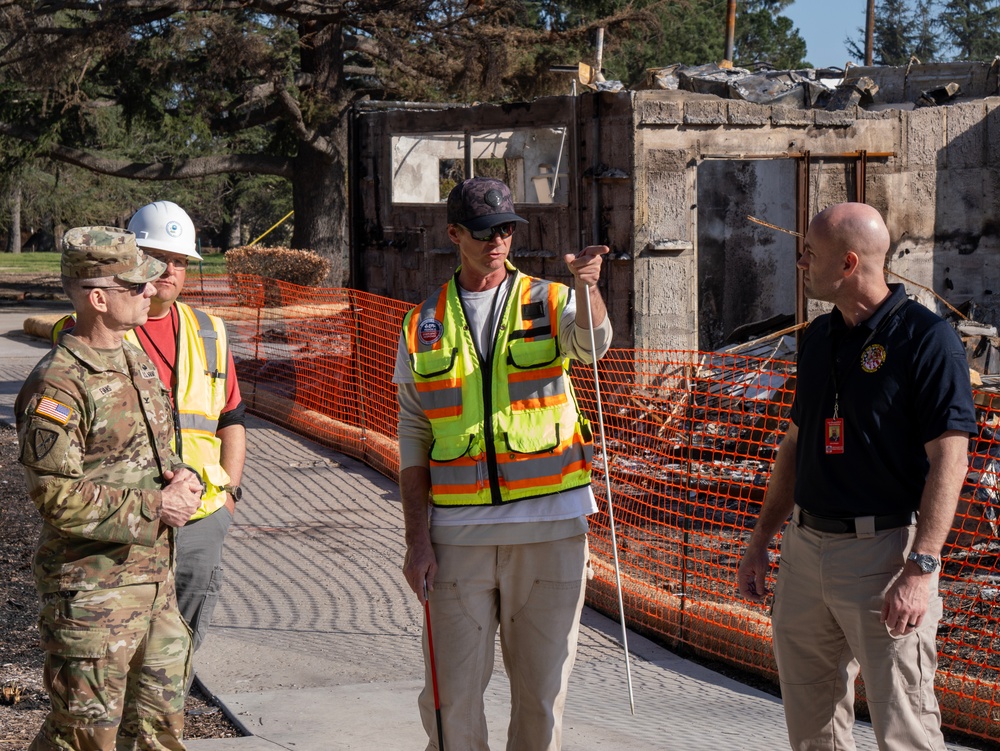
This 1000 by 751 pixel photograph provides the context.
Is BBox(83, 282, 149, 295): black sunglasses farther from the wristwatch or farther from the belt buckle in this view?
the wristwatch

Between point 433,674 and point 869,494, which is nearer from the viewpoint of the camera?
point 869,494

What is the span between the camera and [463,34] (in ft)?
74.3

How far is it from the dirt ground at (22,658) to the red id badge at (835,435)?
103 inches

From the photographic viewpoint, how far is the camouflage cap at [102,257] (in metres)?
3.41

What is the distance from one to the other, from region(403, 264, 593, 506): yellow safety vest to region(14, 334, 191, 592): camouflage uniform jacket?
81cm

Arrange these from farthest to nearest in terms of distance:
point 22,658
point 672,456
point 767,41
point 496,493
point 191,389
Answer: point 767,41, point 672,456, point 22,658, point 191,389, point 496,493

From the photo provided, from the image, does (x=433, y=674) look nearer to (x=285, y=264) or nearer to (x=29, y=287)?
(x=285, y=264)

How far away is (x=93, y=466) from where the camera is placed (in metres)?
3.42

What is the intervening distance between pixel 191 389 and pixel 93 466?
2.11 feet

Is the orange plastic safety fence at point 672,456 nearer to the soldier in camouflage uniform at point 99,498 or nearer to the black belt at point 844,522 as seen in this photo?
the black belt at point 844,522

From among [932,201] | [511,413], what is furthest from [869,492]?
[932,201]

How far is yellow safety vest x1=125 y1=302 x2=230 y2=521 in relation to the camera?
13.1ft

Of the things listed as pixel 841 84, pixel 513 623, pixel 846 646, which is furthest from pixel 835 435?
pixel 841 84

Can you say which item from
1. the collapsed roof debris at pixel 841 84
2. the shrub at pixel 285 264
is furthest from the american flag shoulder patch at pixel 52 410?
the shrub at pixel 285 264
